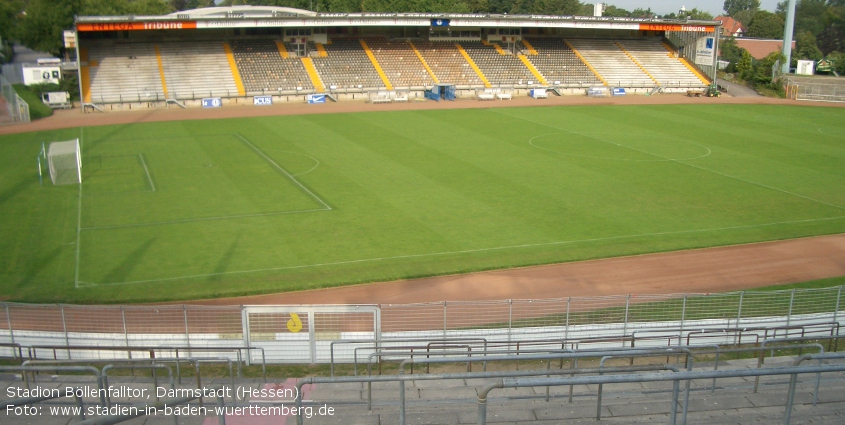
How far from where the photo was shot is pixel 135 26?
59.3 meters

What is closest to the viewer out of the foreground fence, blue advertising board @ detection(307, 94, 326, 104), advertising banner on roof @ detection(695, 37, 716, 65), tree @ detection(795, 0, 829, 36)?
the foreground fence

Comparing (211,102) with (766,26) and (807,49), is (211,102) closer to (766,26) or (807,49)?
(807,49)

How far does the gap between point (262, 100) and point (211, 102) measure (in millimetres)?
4005

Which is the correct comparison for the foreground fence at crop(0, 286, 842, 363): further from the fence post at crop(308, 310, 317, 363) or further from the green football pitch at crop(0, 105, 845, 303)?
the green football pitch at crop(0, 105, 845, 303)

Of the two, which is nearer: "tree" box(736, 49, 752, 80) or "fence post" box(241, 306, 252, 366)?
"fence post" box(241, 306, 252, 366)

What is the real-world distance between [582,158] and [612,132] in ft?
29.8

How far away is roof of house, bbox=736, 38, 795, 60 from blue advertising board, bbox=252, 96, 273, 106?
74706 millimetres

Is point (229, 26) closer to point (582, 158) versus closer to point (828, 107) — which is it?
point (582, 158)

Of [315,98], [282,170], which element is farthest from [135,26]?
[282,170]

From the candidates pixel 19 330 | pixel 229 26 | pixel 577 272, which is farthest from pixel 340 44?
pixel 19 330

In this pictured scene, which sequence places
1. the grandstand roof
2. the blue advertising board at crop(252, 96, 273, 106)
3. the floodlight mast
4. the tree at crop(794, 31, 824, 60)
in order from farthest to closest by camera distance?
the tree at crop(794, 31, 824, 60), the floodlight mast, the blue advertising board at crop(252, 96, 273, 106), the grandstand roof

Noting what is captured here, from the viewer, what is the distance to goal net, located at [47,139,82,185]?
3497 cm

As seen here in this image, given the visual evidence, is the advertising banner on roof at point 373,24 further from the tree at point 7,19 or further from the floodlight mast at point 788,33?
the tree at point 7,19

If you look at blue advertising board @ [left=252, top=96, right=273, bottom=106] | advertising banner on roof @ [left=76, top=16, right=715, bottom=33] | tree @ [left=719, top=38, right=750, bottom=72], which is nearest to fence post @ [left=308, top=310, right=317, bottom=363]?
blue advertising board @ [left=252, top=96, right=273, bottom=106]
